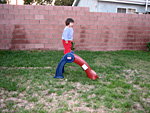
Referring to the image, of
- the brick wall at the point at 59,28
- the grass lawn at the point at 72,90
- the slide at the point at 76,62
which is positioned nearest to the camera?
the grass lawn at the point at 72,90

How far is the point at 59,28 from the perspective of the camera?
8195mm

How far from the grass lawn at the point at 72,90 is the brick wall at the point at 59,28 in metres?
2.48

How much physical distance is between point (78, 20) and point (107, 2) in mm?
5237

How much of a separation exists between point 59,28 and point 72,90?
492 cm

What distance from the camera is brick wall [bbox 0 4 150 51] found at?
788cm

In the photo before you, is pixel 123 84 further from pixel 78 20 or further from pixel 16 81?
pixel 78 20

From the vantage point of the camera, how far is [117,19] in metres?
8.87

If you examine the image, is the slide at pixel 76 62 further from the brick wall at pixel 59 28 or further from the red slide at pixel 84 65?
the brick wall at pixel 59 28

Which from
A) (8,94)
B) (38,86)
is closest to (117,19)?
(38,86)

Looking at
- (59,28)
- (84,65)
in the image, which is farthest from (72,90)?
(59,28)

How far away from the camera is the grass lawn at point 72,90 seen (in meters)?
3.04

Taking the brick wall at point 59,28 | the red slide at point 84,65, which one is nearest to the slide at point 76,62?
the red slide at point 84,65

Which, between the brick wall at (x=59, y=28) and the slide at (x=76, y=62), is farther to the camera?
the brick wall at (x=59, y=28)

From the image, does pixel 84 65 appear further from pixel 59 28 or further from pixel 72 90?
pixel 59 28
